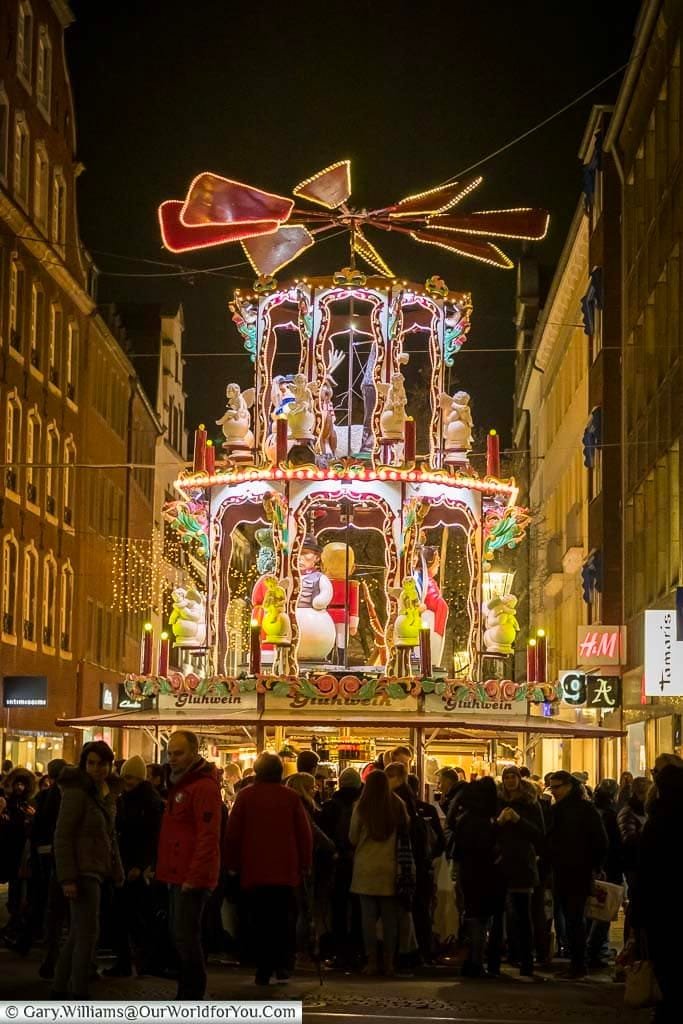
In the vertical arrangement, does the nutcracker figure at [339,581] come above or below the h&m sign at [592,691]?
above

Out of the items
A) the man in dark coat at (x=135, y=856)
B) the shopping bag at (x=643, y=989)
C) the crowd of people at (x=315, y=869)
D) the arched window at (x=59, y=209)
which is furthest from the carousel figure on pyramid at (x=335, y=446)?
the arched window at (x=59, y=209)

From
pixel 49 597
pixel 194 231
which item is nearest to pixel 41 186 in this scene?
pixel 49 597

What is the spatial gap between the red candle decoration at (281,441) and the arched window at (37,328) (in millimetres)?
19862

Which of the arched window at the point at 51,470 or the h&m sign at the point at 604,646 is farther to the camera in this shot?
the arched window at the point at 51,470

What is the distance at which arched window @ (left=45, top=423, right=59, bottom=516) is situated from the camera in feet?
164

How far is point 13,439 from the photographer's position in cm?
A: 4556

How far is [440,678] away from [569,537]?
24.7 m

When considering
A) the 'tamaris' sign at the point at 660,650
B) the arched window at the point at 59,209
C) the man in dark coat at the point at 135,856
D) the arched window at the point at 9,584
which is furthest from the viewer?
the arched window at the point at 59,209

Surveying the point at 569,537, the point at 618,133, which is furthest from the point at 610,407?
the point at 569,537

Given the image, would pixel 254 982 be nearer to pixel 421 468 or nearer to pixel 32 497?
pixel 421 468

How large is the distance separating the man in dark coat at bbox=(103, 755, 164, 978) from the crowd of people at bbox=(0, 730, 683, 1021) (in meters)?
0.02

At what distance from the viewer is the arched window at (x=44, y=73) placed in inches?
1930

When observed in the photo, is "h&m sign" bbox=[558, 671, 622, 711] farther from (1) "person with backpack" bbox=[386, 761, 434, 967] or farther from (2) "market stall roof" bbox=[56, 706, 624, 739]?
(1) "person with backpack" bbox=[386, 761, 434, 967]

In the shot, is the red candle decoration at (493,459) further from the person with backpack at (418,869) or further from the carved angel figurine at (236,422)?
the person with backpack at (418,869)
